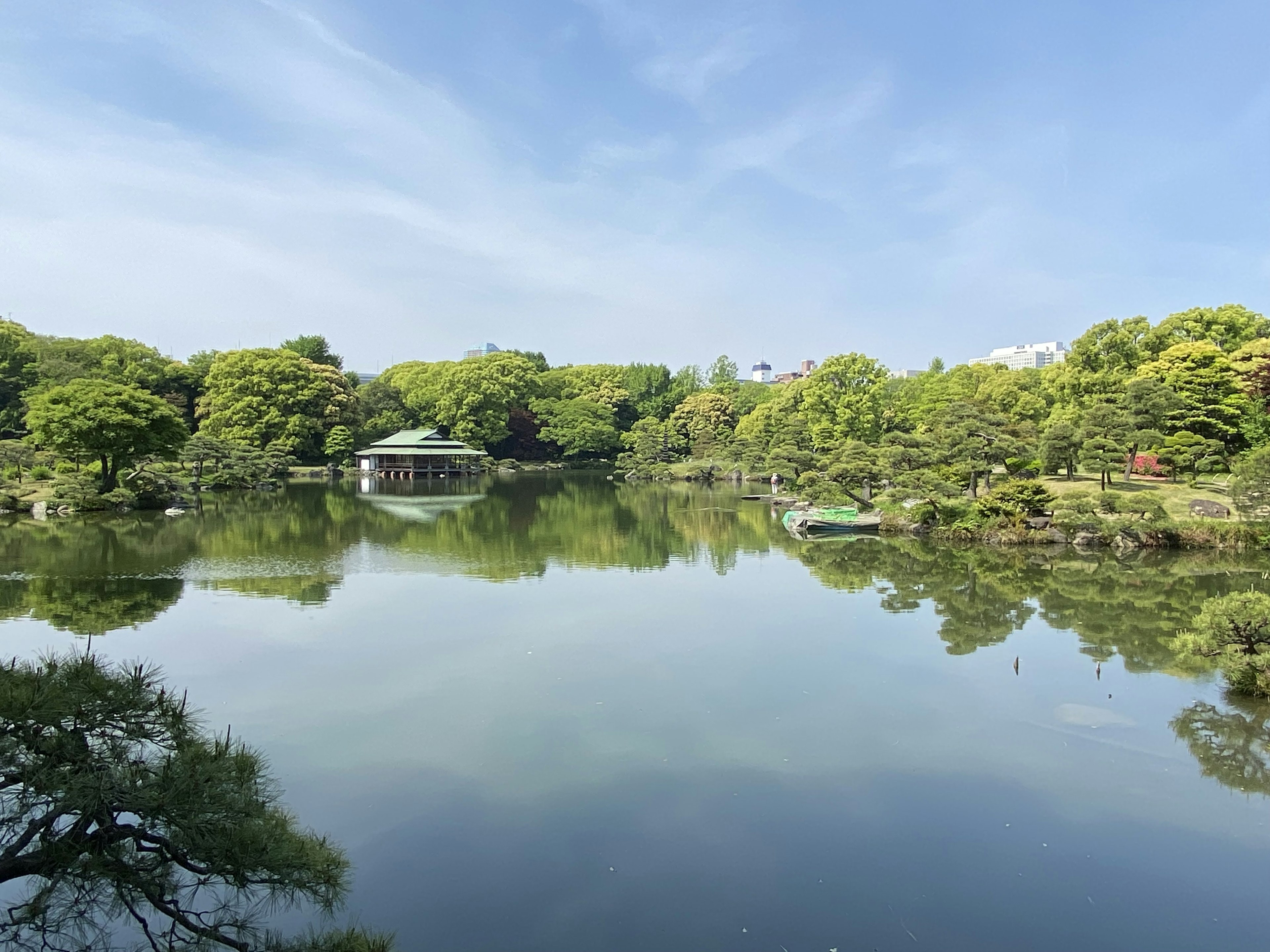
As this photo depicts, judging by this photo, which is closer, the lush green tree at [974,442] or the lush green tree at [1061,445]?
the lush green tree at [974,442]

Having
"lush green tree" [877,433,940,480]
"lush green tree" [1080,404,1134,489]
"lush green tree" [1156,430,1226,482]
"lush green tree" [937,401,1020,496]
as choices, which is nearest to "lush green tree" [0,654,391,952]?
"lush green tree" [877,433,940,480]

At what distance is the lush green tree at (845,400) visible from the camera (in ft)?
105

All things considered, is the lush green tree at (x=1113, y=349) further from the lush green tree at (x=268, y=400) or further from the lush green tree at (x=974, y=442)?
the lush green tree at (x=268, y=400)

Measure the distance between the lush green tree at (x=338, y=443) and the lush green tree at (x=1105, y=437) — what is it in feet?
108

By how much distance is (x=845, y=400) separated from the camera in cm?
3259

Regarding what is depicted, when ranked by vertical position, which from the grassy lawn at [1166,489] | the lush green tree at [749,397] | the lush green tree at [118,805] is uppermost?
the lush green tree at [749,397]

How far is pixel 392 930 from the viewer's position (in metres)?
4.06

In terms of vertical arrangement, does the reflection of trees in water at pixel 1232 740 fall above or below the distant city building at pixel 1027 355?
below

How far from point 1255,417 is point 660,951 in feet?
81.6

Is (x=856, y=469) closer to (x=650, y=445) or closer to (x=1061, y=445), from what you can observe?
(x=1061, y=445)

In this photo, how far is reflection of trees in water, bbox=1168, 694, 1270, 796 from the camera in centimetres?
590

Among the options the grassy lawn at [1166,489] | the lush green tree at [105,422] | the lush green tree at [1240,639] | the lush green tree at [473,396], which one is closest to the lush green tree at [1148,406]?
the grassy lawn at [1166,489]

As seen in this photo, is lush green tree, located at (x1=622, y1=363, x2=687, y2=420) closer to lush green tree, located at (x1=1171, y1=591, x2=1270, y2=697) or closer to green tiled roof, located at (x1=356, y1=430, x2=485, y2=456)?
green tiled roof, located at (x1=356, y1=430, x2=485, y2=456)

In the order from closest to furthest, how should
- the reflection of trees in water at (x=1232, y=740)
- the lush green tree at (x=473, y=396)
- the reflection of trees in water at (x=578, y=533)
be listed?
the reflection of trees in water at (x=1232, y=740) → the reflection of trees in water at (x=578, y=533) → the lush green tree at (x=473, y=396)
